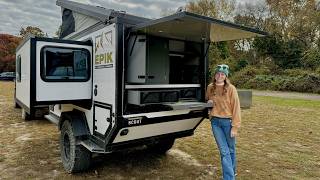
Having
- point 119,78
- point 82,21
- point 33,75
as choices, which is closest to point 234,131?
point 119,78

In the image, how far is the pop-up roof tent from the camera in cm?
364

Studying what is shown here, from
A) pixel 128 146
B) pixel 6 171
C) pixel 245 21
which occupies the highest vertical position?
pixel 245 21

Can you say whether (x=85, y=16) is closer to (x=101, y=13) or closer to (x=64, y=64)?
(x=101, y=13)

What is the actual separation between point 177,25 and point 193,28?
13.4 inches

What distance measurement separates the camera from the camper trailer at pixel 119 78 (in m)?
4.06

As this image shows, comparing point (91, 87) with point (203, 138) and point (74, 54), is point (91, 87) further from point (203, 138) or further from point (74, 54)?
point (203, 138)

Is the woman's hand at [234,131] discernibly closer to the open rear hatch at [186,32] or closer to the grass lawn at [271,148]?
the open rear hatch at [186,32]

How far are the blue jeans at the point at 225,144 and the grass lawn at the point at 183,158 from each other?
71cm

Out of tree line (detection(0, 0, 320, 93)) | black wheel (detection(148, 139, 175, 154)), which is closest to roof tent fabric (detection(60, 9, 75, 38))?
black wheel (detection(148, 139, 175, 154))

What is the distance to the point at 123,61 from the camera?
402 cm

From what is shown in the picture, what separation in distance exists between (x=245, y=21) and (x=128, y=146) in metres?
31.7

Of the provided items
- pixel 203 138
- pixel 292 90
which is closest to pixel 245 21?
pixel 292 90

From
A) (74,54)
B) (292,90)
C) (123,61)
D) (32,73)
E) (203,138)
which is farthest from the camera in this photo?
(292,90)

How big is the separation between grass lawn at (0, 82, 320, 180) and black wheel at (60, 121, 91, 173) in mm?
134
